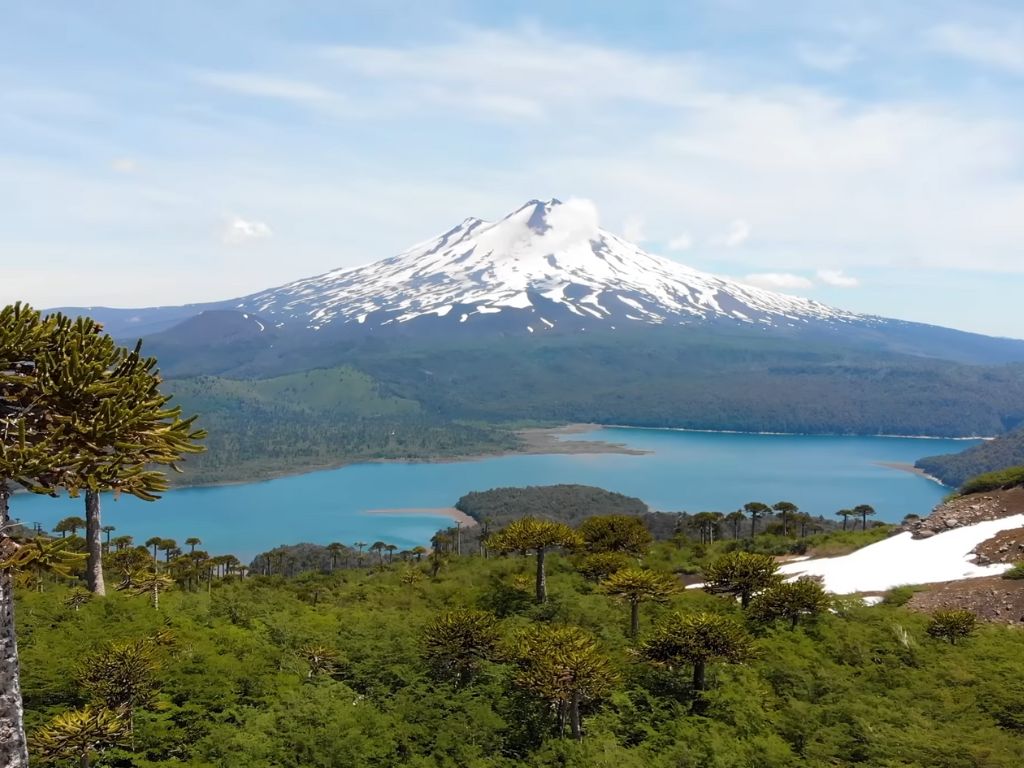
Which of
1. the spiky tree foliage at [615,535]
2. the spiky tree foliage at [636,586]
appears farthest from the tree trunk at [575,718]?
the spiky tree foliage at [615,535]

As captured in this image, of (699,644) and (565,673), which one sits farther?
(699,644)

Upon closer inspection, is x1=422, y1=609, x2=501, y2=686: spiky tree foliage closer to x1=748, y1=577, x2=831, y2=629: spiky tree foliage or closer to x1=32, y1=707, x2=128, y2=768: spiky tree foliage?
x1=32, y1=707, x2=128, y2=768: spiky tree foliage

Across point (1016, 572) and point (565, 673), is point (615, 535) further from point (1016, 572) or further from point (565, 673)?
point (1016, 572)

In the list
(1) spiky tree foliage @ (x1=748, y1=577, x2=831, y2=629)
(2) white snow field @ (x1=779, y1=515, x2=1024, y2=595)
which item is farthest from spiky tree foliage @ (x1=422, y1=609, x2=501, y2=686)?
(2) white snow field @ (x1=779, y1=515, x2=1024, y2=595)

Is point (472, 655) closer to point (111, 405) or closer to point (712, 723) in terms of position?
point (712, 723)

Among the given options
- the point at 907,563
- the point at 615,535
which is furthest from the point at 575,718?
the point at 907,563

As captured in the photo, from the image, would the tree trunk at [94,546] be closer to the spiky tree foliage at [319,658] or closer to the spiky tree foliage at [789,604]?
the spiky tree foliage at [319,658]

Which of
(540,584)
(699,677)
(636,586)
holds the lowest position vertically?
(699,677)
